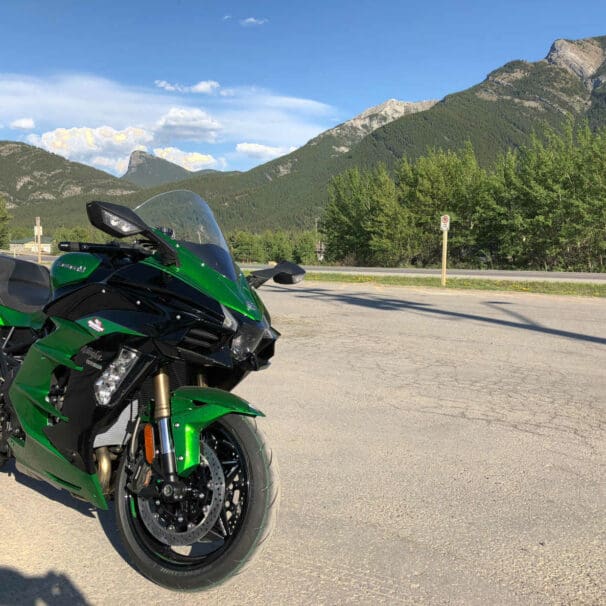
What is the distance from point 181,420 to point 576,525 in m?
2.10

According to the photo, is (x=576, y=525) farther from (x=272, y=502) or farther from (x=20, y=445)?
(x=20, y=445)

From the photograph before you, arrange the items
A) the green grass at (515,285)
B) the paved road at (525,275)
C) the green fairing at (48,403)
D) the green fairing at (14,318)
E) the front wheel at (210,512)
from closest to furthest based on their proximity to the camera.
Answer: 1. the front wheel at (210,512)
2. the green fairing at (48,403)
3. the green fairing at (14,318)
4. the green grass at (515,285)
5. the paved road at (525,275)

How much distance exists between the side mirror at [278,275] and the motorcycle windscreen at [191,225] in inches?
8.3

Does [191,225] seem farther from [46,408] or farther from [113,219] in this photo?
[46,408]

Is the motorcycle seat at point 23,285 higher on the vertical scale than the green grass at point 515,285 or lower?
higher

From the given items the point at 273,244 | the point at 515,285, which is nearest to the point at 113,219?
the point at 515,285

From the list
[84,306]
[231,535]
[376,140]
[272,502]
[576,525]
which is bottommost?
[576,525]

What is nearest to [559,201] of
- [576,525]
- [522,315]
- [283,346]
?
[522,315]

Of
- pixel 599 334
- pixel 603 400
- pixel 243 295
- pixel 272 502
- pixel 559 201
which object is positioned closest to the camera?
pixel 272 502

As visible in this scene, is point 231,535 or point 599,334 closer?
point 231,535

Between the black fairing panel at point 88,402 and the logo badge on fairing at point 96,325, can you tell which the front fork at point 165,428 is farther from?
the logo badge on fairing at point 96,325

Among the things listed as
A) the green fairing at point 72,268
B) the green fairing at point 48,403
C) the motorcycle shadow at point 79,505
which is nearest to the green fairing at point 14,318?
the green fairing at point 48,403

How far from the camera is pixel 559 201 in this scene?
30.3 meters

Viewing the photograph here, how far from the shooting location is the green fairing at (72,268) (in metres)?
2.57
